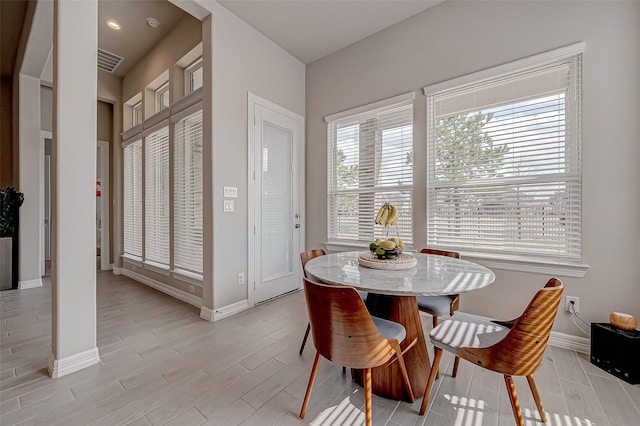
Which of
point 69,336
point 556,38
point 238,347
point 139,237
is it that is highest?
point 556,38

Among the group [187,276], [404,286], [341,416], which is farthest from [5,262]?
[404,286]

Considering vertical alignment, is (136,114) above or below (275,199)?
above

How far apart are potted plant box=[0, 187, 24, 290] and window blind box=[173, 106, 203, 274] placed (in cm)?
244

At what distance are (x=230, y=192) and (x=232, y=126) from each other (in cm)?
74

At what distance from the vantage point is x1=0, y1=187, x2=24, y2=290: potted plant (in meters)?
3.82

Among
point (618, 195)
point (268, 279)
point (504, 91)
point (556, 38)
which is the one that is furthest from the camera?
point (268, 279)

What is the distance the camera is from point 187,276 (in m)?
3.36

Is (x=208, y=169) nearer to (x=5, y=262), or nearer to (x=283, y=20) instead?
(x=283, y=20)

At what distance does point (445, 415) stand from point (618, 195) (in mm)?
2064

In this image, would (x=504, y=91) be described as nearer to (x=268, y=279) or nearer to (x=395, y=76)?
(x=395, y=76)

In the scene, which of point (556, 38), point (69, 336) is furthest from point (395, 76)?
point (69, 336)

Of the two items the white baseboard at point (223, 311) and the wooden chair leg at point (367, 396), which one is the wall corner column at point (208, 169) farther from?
the wooden chair leg at point (367, 396)

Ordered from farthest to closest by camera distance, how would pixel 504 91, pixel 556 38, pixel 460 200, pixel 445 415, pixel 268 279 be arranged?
pixel 268 279, pixel 460 200, pixel 504 91, pixel 556 38, pixel 445 415

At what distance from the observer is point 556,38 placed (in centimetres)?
223
